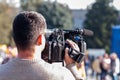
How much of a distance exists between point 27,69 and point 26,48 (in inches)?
5.2

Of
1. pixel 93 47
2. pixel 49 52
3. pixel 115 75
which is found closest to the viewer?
pixel 49 52

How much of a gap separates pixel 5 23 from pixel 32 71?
186ft

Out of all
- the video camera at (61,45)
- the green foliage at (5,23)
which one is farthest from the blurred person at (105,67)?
the green foliage at (5,23)

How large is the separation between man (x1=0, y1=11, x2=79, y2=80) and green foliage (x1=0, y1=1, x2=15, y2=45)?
5243 centimetres

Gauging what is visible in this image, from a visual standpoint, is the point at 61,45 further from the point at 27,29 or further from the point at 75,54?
the point at 27,29

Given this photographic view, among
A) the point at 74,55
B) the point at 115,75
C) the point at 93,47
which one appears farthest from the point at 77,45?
the point at 93,47

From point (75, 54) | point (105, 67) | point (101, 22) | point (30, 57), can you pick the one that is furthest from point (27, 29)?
point (101, 22)

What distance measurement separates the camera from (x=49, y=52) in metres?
3.74

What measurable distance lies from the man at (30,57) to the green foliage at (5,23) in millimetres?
52432

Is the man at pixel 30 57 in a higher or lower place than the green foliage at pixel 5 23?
higher

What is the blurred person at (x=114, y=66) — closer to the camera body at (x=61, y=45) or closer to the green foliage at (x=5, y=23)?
the camera body at (x=61, y=45)

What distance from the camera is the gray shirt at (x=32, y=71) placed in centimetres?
324

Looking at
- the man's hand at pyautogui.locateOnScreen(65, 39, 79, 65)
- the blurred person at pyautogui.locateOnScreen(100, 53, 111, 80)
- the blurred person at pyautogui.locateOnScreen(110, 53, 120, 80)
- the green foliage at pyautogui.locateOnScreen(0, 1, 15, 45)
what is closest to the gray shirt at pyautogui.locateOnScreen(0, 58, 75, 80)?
the man's hand at pyautogui.locateOnScreen(65, 39, 79, 65)

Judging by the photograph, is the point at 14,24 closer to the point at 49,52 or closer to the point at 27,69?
the point at 27,69
